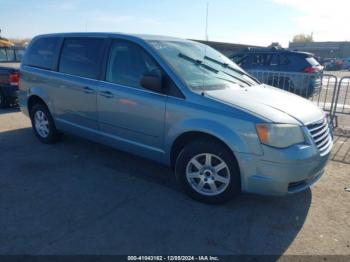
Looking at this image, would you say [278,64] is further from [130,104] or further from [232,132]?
[232,132]

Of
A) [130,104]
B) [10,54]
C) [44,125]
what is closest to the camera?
[130,104]

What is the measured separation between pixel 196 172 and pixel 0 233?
2.13 m

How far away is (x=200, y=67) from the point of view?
13.6ft

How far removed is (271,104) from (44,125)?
13.5ft

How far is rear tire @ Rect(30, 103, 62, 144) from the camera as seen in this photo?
5562 millimetres

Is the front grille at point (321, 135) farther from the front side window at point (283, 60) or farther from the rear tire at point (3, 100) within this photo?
the rear tire at point (3, 100)

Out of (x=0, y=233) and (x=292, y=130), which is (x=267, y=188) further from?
(x=0, y=233)

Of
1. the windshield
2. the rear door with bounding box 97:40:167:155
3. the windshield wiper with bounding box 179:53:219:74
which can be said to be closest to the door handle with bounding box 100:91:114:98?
the rear door with bounding box 97:40:167:155

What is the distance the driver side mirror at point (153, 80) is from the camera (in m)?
3.70

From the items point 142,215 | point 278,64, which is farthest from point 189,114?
point 278,64

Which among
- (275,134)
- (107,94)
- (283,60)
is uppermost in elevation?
(283,60)

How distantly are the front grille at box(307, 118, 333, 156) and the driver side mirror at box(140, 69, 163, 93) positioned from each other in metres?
1.76

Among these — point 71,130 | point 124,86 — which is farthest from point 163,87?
point 71,130

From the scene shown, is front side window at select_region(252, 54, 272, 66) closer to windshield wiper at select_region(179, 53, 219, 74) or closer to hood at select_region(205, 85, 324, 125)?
hood at select_region(205, 85, 324, 125)
